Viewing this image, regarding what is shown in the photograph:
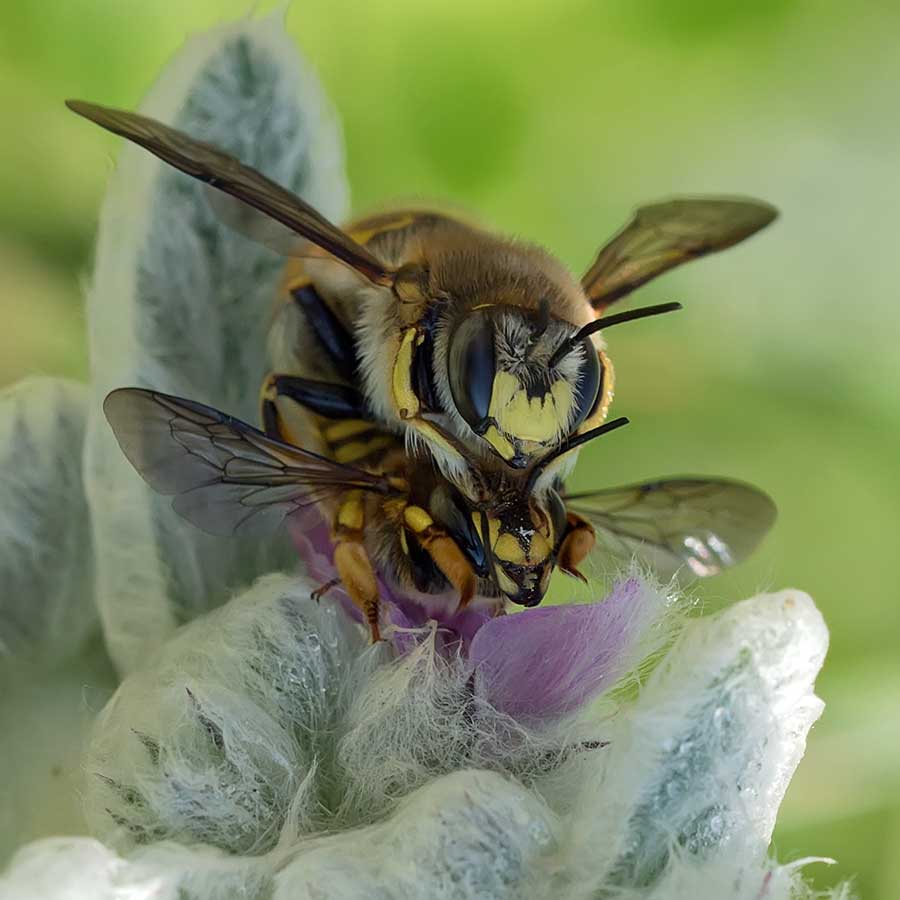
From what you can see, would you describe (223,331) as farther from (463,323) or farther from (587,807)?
(587,807)

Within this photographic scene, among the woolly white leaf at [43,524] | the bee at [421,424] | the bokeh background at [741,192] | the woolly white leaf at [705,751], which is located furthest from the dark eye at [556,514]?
the bokeh background at [741,192]

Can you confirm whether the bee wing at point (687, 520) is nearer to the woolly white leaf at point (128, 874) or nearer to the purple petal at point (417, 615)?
the purple petal at point (417, 615)

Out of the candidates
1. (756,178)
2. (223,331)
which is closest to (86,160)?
(223,331)

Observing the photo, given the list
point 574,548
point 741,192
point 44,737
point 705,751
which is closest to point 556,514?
point 574,548

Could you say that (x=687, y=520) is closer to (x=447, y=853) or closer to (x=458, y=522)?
(x=458, y=522)

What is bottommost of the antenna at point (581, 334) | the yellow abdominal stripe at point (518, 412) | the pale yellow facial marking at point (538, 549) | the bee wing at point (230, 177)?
the pale yellow facial marking at point (538, 549)

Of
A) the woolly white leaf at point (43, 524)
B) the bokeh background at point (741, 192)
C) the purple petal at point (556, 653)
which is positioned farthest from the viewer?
the bokeh background at point (741, 192)
